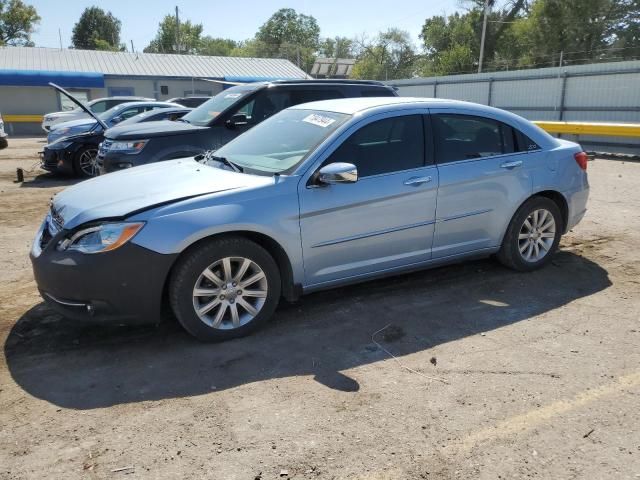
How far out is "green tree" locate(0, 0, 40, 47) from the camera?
67.7m

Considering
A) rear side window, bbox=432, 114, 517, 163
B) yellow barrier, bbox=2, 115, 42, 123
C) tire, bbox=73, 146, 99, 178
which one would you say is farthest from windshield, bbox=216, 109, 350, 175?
yellow barrier, bbox=2, 115, 42, 123

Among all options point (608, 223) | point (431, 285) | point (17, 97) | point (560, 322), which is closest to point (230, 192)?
point (431, 285)

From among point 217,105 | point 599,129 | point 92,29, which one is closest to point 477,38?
point 599,129

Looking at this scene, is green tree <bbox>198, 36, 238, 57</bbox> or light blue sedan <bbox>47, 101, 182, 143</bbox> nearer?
light blue sedan <bbox>47, 101, 182, 143</bbox>

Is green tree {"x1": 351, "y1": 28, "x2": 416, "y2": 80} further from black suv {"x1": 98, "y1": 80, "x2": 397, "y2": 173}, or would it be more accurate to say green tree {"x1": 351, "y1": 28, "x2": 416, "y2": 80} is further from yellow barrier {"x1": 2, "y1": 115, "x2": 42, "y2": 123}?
black suv {"x1": 98, "y1": 80, "x2": 397, "y2": 173}

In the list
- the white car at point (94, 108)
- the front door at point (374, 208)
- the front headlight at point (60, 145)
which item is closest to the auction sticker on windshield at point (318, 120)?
the front door at point (374, 208)

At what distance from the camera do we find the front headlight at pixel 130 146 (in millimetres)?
7805

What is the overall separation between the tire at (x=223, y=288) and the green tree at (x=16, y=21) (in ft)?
253

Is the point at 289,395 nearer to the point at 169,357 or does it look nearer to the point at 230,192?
the point at 169,357

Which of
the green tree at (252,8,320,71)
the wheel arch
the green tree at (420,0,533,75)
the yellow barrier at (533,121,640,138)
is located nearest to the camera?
the wheel arch

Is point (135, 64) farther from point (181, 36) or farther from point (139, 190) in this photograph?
A: point (181, 36)

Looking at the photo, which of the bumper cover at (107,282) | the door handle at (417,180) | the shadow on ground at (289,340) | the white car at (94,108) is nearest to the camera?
the shadow on ground at (289,340)

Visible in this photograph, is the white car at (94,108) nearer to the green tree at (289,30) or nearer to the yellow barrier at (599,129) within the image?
the yellow barrier at (599,129)

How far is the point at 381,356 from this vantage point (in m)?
3.74
